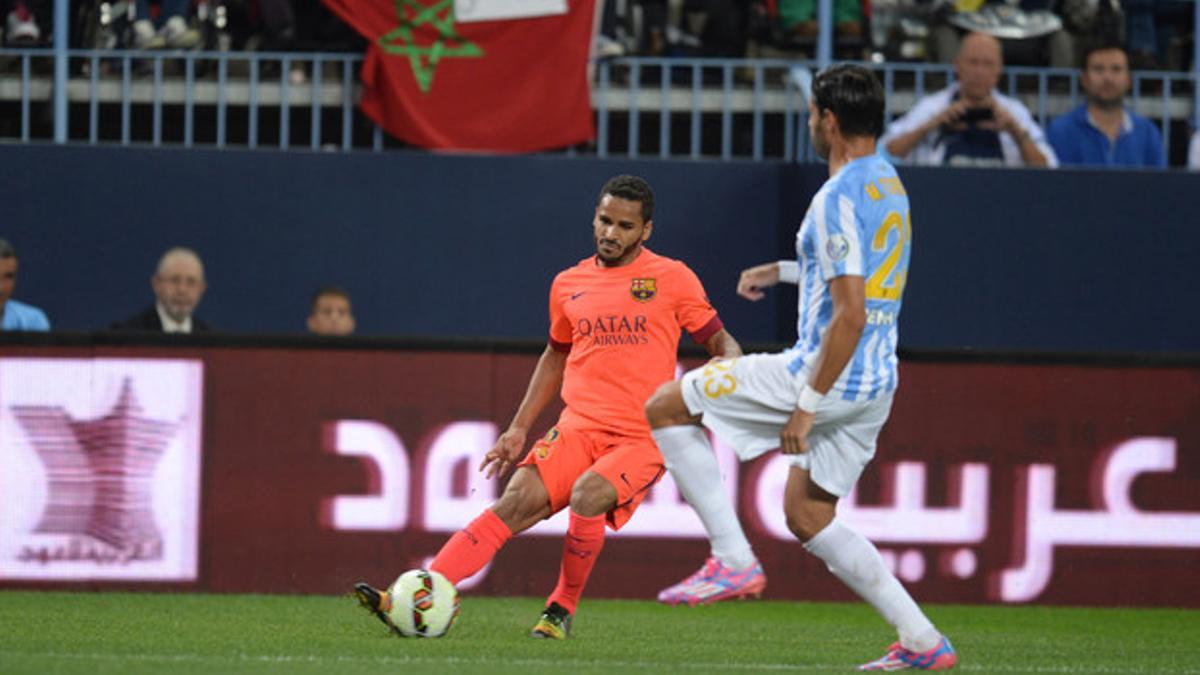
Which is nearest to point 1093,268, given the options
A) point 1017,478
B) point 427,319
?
point 1017,478

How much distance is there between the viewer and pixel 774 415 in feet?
21.7

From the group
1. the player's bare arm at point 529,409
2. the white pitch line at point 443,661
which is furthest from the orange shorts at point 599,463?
the white pitch line at point 443,661

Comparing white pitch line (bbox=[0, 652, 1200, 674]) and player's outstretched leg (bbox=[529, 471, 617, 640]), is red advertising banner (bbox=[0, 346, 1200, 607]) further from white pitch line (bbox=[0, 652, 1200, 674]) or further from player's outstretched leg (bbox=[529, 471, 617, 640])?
white pitch line (bbox=[0, 652, 1200, 674])

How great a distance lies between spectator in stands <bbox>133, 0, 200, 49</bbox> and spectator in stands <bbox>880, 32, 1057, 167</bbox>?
4009 mm

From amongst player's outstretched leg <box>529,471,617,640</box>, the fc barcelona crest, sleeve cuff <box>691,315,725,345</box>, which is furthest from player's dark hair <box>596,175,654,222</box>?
player's outstretched leg <box>529,471,617,640</box>

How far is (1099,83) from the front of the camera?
1209 cm

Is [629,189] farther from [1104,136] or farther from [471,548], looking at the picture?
[1104,136]

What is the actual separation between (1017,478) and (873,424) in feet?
14.2

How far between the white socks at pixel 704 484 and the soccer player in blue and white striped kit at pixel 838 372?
151 millimetres

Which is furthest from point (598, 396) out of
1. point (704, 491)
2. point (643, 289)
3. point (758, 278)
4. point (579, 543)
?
point (758, 278)

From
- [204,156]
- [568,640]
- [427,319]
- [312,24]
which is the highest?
[312,24]

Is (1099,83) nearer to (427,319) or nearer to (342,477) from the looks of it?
(427,319)

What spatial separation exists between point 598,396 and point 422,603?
42.4 inches

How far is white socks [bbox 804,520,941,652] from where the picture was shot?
6.68 metres
